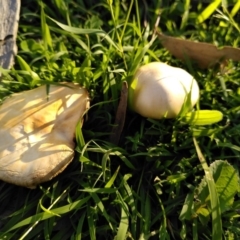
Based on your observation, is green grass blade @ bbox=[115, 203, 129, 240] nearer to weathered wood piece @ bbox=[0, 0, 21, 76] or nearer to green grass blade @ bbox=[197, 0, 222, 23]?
weathered wood piece @ bbox=[0, 0, 21, 76]

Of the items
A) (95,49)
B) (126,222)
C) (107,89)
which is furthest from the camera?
(95,49)

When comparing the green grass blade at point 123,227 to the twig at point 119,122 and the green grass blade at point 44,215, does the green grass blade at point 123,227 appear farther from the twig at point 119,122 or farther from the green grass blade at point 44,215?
the twig at point 119,122

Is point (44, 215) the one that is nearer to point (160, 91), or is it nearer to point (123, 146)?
point (123, 146)

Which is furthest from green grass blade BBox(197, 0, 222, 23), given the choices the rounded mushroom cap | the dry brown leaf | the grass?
the rounded mushroom cap

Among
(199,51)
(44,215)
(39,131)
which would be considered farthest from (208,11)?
(44,215)

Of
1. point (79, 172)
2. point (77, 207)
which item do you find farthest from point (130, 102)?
point (77, 207)

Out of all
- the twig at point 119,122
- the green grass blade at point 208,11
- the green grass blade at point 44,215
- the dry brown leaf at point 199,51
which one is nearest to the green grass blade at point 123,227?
the green grass blade at point 44,215

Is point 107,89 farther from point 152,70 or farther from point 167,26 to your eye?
point 167,26
